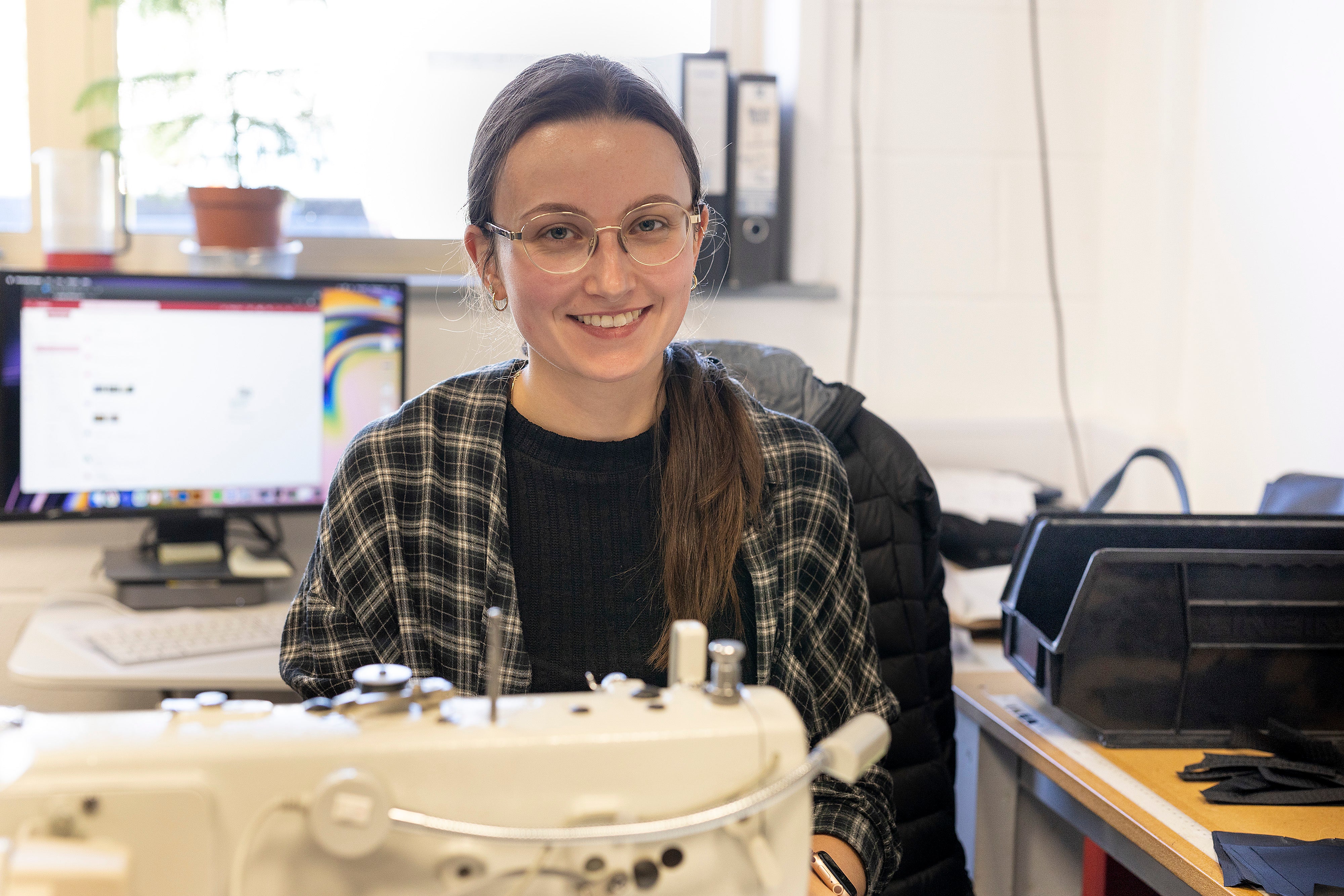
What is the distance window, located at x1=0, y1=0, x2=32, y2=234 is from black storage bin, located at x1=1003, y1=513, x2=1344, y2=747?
1875mm

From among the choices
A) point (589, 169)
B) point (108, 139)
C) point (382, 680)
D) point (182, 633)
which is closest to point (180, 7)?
point (108, 139)

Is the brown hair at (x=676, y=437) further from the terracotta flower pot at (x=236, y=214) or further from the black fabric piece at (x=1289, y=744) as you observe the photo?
the terracotta flower pot at (x=236, y=214)

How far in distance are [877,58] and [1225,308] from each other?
2.50ft

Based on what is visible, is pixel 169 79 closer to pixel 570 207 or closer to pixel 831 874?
pixel 570 207

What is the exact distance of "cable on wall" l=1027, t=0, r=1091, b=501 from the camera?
2160 mm

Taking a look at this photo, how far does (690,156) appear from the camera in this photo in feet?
3.90

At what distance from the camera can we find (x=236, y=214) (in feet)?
6.02

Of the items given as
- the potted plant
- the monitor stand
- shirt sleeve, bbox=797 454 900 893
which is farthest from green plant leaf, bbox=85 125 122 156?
shirt sleeve, bbox=797 454 900 893

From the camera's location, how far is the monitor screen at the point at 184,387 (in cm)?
164

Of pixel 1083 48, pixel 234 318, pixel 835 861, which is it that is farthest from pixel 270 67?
pixel 835 861

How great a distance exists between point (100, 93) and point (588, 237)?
4.05ft

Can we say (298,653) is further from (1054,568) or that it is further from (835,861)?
(1054,568)

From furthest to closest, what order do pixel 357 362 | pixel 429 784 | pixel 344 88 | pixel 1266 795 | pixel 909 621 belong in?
pixel 344 88
pixel 357 362
pixel 909 621
pixel 1266 795
pixel 429 784

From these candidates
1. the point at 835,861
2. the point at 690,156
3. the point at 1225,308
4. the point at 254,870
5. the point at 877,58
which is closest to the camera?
the point at 254,870
